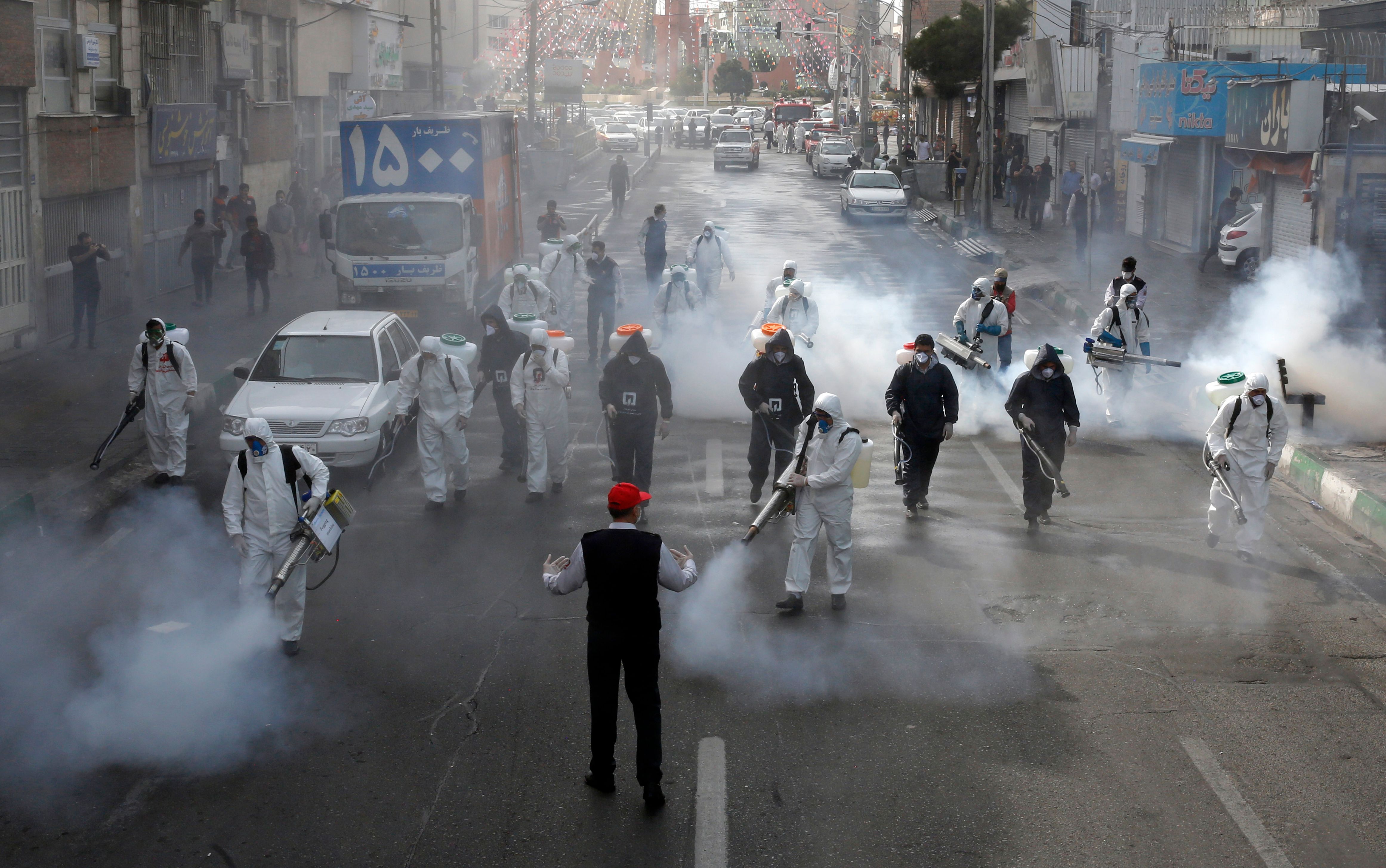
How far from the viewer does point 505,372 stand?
12312 mm

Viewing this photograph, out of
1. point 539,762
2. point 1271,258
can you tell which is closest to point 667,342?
point 539,762

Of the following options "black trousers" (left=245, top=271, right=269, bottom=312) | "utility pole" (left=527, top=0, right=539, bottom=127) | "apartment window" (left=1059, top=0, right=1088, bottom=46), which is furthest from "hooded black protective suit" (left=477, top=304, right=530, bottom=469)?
"utility pole" (left=527, top=0, right=539, bottom=127)

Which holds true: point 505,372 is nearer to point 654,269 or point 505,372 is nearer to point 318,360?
point 318,360

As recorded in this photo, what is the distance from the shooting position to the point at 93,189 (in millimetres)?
20312

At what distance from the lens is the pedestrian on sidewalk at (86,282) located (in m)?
17.5

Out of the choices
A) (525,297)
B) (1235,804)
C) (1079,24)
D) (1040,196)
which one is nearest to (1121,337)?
(525,297)

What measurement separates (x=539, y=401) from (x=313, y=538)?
12.5 feet

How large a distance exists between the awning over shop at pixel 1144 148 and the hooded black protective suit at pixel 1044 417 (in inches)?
789

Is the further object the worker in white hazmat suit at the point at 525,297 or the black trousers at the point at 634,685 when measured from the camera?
the worker in white hazmat suit at the point at 525,297

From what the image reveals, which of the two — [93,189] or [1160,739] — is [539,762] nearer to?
[1160,739]

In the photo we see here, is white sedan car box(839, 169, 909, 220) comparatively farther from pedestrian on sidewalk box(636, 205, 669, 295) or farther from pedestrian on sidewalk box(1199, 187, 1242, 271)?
pedestrian on sidewalk box(636, 205, 669, 295)

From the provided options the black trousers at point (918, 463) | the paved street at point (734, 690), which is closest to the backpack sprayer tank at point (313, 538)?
the paved street at point (734, 690)

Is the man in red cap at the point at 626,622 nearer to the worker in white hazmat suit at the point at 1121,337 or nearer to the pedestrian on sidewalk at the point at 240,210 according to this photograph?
the worker in white hazmat suit at the point at 1121,337

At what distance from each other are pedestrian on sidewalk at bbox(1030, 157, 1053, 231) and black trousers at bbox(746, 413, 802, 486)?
80.9 feet
